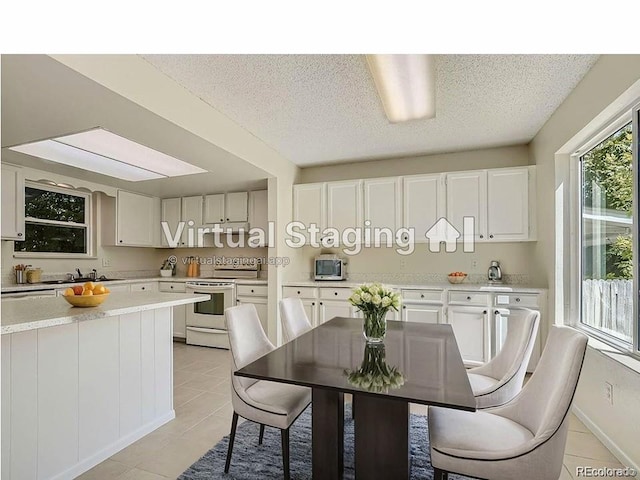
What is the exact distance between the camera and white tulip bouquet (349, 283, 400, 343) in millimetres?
1932

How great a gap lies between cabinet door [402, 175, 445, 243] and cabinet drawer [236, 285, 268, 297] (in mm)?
1973

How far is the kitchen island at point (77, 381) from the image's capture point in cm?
169

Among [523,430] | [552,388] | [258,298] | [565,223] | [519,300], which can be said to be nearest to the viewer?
[552,388]

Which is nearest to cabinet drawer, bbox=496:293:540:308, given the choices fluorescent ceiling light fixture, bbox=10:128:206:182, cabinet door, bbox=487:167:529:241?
cabinet door, bbox=487:167:529:241

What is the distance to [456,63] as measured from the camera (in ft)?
7.48

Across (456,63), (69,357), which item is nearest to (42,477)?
(69,357)

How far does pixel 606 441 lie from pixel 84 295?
3.32 metres

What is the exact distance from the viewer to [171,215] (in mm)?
5492

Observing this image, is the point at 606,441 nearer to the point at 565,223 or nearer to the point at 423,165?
the point at 565,223

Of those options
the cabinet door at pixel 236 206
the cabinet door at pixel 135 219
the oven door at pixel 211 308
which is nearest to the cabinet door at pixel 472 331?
the oven door at pixel 211 308

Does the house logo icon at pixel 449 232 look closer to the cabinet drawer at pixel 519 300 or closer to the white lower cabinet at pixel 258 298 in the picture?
the cabinet drawer at pixel 519 300

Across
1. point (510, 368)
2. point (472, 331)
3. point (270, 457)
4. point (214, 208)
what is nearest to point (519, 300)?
point (472, 331)

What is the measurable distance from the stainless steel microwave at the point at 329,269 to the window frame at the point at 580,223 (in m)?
2.45

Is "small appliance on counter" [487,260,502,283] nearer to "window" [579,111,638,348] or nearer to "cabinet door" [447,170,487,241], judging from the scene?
"cabinet door" [447,170,487,241]
